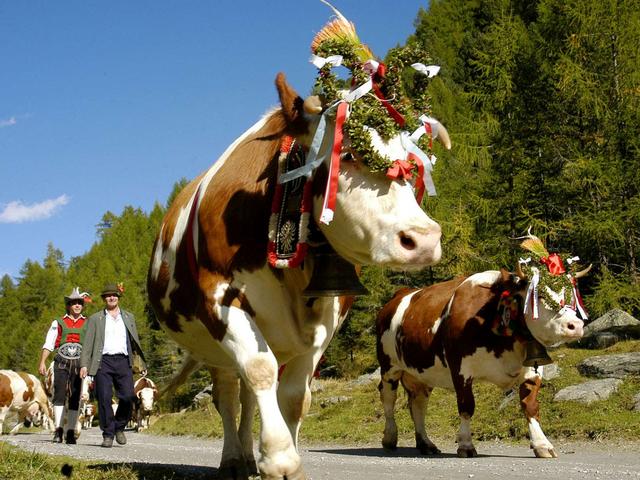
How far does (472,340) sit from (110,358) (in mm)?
4776

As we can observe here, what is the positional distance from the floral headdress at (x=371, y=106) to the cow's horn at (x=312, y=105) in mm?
24

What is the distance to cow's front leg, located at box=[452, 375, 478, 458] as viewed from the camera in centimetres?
984

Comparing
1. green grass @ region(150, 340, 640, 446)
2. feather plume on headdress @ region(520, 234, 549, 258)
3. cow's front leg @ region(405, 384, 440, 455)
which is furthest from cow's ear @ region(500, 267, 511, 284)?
green grass @ region(150, 340, 640, 446)

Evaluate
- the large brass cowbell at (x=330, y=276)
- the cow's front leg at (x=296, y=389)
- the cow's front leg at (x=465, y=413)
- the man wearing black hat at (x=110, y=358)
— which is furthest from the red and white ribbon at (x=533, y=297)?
the large brass cowbell at (x=330, y=276)

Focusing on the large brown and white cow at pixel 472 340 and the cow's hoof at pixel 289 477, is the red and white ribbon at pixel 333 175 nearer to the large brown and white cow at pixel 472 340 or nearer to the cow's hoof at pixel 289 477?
the cow's hoof at pixel 289 477

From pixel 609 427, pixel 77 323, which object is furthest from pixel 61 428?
pixel 609 427

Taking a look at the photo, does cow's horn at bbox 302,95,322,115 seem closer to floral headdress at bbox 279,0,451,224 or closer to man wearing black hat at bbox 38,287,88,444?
floral headdress at bbox 279,0,451,224

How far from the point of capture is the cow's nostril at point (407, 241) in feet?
14.3

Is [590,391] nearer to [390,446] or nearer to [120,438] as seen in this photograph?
[390,446]

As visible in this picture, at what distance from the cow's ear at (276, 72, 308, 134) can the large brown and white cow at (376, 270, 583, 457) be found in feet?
19.4

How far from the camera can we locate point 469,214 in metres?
26.9

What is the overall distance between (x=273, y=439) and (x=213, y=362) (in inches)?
58.3

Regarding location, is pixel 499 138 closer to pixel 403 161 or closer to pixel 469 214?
pixel 469 214

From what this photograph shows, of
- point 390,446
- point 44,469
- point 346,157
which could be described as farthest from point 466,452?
point 346,157
